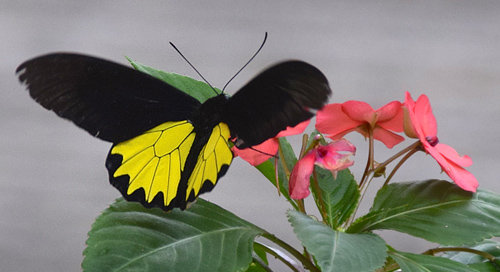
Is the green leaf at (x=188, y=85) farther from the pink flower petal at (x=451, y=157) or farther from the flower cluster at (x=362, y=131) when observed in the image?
the pink flower petal at (x=451, y=157)

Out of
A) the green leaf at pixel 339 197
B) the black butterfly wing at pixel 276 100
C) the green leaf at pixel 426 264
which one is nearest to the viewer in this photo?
the black butterfly wing at pixel 276 100

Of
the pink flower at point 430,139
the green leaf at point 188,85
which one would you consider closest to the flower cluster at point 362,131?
the pink flower at point 430,139

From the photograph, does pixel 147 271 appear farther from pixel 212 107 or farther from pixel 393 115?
pixel 393 115

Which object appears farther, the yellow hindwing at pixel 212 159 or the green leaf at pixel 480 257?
the green leaf at pixel 480 257

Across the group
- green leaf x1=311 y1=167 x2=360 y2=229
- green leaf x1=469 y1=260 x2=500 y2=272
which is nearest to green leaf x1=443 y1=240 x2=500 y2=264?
green leaf x1=469 y1=260 x2=500 y2=272

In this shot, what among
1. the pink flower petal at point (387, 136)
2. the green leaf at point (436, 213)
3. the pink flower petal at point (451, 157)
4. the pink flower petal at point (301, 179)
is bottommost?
the green leaf at point (436, 213)

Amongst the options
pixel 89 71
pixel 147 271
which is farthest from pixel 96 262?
pixel 89 71

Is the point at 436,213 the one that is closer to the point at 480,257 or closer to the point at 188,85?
the point at 480,257
